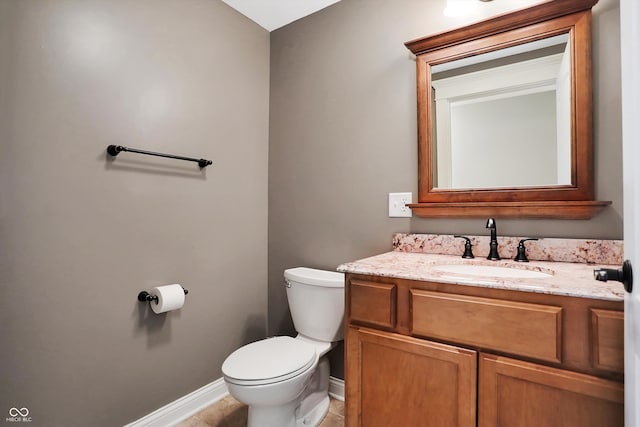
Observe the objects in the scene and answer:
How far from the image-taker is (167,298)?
4.93ft

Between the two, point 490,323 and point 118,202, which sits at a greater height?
point 118,202

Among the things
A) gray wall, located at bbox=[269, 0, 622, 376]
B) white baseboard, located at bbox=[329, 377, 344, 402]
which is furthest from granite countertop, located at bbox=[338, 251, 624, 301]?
white baseboard, located at bbox=[329, 377, 344, 402]

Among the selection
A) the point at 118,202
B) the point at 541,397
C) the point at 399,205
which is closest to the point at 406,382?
the point at 541,397

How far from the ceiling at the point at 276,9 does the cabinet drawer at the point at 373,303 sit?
1724 mm

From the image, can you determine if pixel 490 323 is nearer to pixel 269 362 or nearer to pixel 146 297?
pixel 269 362

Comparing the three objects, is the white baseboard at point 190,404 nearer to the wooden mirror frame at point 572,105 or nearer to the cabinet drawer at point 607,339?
the wooden mirror frame at point 572,105

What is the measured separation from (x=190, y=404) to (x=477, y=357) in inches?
59.6

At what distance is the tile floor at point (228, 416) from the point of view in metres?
1.64

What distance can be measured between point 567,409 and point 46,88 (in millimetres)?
2048

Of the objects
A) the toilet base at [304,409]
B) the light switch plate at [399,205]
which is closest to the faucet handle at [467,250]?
the light switch plate at [399,205]

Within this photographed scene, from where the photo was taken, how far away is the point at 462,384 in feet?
3.28

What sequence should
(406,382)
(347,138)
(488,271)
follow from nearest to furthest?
(406,382)
(488,271)
(347,138)

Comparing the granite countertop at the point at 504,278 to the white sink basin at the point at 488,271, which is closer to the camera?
the granite countertop at the point at 504,278

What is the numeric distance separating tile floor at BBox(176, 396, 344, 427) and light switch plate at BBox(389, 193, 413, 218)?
1.11 meters
